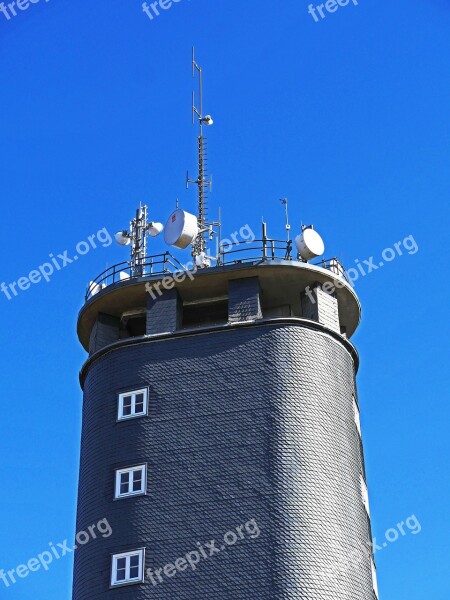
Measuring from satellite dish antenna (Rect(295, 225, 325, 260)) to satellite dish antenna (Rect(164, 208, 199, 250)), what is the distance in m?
4.93

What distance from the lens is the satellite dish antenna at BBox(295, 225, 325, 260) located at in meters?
50.8

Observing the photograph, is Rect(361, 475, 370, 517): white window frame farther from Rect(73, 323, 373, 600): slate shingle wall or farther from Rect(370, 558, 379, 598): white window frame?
Rect(370, 558, 379, 598): white window frame

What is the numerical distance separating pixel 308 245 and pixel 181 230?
5980mm

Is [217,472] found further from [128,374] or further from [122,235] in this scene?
[122,235]

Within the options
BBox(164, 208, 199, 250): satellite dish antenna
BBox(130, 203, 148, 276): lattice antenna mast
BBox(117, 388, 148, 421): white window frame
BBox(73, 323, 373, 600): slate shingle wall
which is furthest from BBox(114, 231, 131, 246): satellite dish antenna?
BBox(117, 388, 148, 421): white window frame

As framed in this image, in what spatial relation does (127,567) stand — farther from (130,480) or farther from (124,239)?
(124,239)

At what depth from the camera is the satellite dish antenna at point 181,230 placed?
5128cm

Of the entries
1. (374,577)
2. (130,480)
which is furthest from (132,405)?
(374,577)

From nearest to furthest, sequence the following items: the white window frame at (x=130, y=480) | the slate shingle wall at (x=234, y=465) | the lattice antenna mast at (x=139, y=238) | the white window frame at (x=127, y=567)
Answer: the slate shingle wall at (x=234, y=465)
the white window frame at (x=127, y=567)
the white window frame at (x=130, y=480)
the lattice antenna mast at (x=139, y=238)

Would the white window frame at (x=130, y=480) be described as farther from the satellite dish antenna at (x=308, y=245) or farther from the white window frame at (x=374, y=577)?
the satellite dish antenna at (x=308, y=245)

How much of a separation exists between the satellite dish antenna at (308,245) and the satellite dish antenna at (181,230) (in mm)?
4928

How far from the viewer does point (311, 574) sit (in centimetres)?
4297

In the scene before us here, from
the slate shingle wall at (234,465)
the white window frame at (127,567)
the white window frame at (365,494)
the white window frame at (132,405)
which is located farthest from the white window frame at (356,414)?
the white window frame at (127,567)

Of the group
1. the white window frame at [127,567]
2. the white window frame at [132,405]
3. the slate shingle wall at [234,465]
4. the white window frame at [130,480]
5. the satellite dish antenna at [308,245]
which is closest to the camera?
the slate shingle wall at [234,465]
